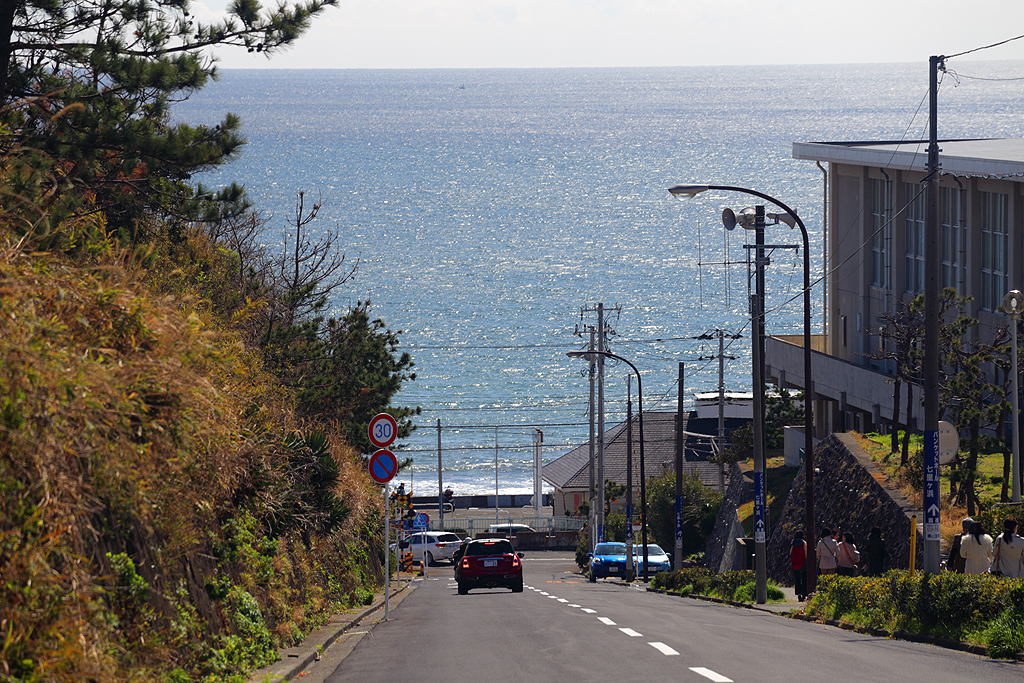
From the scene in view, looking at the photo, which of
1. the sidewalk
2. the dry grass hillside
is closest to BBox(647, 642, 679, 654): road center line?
the sidewalk

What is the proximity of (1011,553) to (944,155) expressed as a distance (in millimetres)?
23003

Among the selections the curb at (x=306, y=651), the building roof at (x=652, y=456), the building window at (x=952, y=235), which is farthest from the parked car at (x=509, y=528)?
the curb at (x=306, y=651)

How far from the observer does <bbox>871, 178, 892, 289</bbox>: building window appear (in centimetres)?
4131

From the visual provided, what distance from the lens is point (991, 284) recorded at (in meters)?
35.2

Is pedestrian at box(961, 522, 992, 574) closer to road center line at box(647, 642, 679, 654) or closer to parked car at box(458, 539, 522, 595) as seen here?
road center line at box(647, 642, 679, 654)

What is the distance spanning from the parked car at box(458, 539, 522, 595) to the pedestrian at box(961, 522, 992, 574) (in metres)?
15.0

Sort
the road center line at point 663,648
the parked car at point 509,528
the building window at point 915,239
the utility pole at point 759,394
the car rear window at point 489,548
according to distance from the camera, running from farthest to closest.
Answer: the parked car at point 509,528, the building window at point 915,239, the car rear window at point 489,548, the utility pole at point 759,394, the road center line at point 663,648

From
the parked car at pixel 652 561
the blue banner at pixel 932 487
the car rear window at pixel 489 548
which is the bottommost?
the parked car at pixel 652 561

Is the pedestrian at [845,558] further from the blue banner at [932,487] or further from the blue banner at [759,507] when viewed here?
the blue banner at [932,487]

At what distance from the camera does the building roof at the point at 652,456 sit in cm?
7881

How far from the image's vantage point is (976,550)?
15.7 meters

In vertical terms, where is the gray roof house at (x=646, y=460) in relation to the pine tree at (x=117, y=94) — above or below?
below

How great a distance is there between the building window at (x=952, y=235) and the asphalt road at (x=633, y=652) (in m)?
20.9

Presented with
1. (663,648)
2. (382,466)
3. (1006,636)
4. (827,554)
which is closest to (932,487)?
(1006,636)
